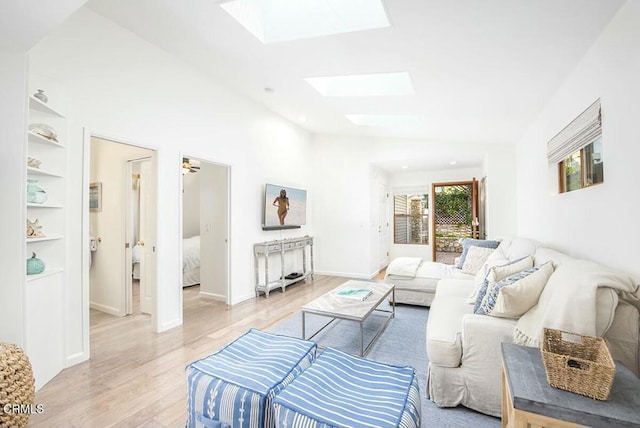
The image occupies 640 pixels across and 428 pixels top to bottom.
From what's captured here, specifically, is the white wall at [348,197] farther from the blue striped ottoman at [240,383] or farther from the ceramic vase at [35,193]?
the ceramic vase at [35,193]

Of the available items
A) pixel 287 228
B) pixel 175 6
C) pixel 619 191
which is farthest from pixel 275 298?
pixel 619 191

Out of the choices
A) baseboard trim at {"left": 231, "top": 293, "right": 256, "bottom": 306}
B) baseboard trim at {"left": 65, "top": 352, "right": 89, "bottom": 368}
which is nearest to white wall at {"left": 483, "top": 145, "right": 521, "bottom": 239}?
baseboard trim at {"left": 231, "top": 293, "right": 256, "bottom": 306}

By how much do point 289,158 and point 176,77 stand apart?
7.99 ft

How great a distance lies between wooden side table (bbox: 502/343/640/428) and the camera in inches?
38.4

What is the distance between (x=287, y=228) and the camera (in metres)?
5.32

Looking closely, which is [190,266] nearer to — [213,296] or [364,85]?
[213,296]

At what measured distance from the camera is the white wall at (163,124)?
8.09ft

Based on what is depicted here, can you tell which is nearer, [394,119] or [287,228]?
[394,119]

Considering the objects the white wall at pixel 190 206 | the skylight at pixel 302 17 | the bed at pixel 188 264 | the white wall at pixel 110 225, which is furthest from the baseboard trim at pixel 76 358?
the white wall at pixel 190 206

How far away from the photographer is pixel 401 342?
284 centimetres

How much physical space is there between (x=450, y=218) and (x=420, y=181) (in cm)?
111

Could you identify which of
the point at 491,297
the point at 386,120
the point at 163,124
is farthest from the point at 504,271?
the point at 163,124

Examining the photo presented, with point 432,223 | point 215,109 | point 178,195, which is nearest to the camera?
point 178,195

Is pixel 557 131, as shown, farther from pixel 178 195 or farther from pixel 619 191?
pixel 178 195
